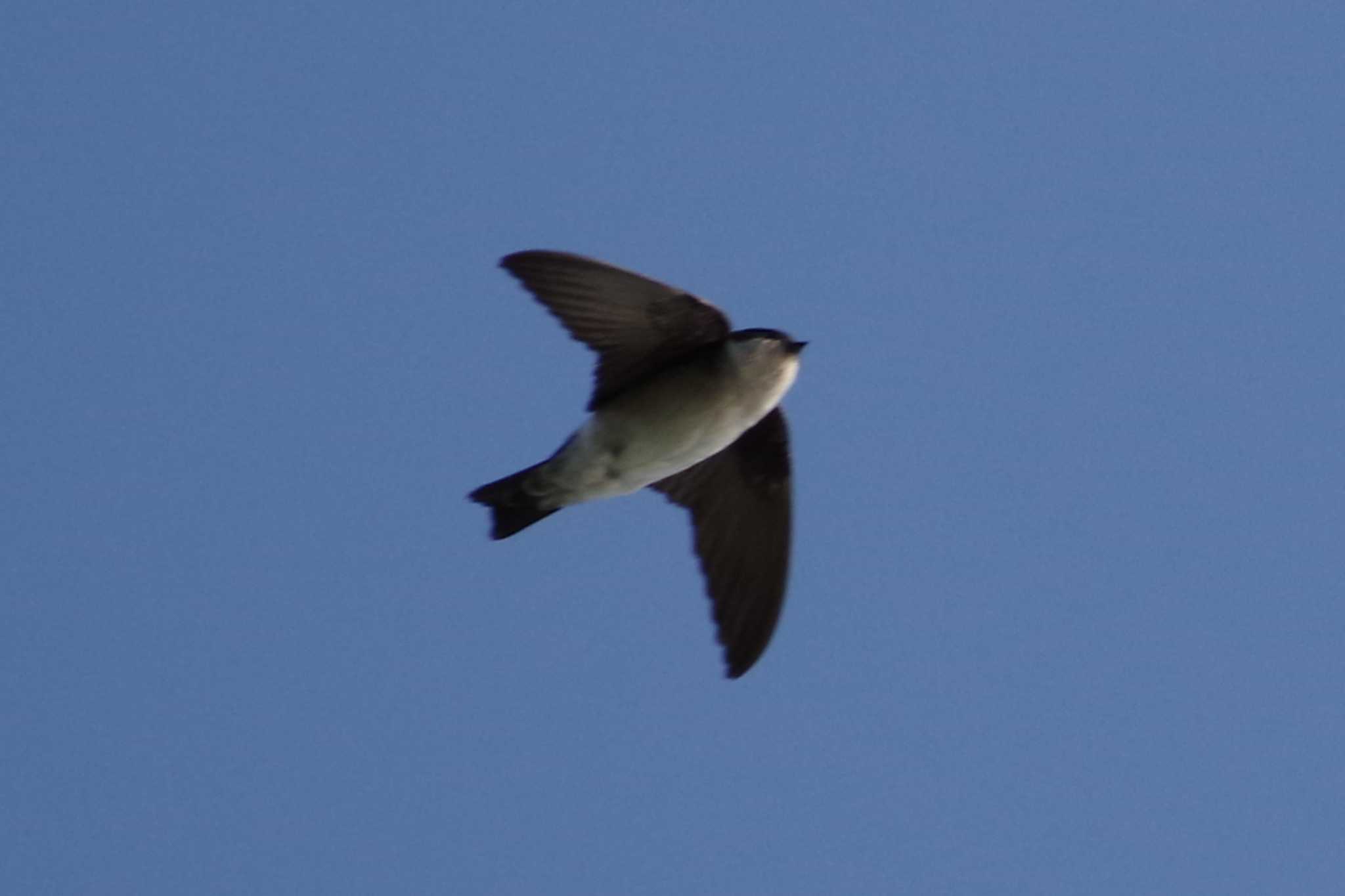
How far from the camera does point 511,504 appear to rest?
6387mm

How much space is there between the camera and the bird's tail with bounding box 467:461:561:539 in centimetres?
635

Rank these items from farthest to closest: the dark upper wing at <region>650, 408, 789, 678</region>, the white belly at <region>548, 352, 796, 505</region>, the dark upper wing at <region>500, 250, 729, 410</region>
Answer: the dark upper wing at <region>650, 408, 789, 678</region>
the white belly at <region>548, 352, 796, 505</region>
the dark upper wing at <region>500, 250, 729, 410</region>

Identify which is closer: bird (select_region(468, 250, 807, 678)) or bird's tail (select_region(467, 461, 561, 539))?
bird (select_region(468, 250, 807, 678))

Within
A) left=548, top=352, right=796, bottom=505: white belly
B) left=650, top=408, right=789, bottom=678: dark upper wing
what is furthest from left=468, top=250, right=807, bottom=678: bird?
left=650, top=408, right=789, bottom=678: dark upper wing

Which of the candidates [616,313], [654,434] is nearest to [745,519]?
[654,434]

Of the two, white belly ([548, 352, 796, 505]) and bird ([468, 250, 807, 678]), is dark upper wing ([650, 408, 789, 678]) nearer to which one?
bird ([468, 250, 807, 678])

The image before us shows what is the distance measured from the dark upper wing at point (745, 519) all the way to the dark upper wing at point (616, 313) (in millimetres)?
633

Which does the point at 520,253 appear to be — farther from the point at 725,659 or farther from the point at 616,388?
the point at 725,659

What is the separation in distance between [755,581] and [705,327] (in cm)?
100

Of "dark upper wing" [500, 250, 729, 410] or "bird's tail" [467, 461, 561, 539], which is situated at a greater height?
"dark upper wing" [500, 250, 729, 410]

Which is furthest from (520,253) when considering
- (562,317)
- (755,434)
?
(755,434)

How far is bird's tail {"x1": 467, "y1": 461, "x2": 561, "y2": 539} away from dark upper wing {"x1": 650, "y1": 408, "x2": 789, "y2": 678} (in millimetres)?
558

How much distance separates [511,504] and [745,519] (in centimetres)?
83

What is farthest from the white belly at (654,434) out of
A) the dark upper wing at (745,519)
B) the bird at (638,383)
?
the dark upper wing at (745,519)
